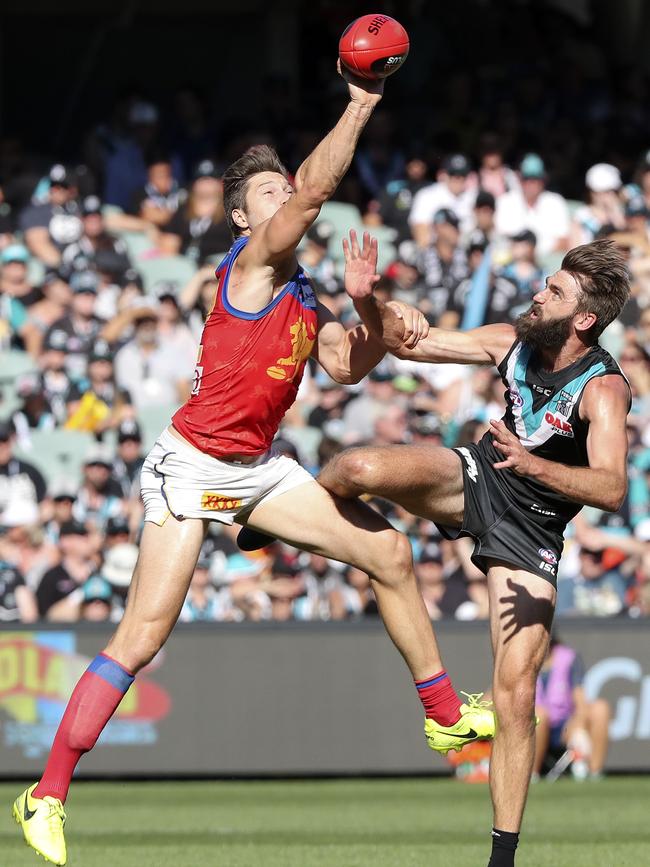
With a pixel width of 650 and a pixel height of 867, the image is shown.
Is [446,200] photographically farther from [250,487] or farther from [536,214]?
[250,487]

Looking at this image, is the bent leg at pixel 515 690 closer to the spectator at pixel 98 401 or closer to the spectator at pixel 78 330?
the spectator at pixel 98 401

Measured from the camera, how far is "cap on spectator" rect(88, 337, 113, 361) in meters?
14.5

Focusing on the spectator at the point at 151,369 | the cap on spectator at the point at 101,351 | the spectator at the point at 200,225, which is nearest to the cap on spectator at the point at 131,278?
the spectator at the point at 200,225

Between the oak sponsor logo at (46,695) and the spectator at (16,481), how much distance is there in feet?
5.40

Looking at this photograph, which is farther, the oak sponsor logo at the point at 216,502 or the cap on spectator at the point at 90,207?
the cap on spectator at the point at 90,207

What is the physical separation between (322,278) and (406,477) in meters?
8.50

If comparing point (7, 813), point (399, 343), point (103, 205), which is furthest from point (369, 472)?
point (103, 205)

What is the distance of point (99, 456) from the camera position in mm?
13672

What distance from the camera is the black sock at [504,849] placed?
21.6 ft

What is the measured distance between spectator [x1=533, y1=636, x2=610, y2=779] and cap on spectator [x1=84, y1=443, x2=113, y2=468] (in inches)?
162

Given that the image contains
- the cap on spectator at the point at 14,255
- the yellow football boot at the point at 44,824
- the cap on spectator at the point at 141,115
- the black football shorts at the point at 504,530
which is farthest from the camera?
the cap on spectator at the point at 141,115

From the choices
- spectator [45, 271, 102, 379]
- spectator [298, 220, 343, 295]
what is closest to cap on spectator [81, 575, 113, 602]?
spectator [45, 271, 102, 379]

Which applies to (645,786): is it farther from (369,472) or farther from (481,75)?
(481,75)

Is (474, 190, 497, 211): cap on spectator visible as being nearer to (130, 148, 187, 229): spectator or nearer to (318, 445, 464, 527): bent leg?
(130, 148, 187, 229): spectator
